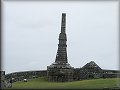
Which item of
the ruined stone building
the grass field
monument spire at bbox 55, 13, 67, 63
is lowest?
the grass field

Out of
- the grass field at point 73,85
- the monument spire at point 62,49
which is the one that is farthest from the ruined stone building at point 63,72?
the grass field at point 73,85

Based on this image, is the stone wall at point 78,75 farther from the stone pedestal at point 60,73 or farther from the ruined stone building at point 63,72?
the stone pedestal at point 60,73

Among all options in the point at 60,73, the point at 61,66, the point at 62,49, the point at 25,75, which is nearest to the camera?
the point at 60,73

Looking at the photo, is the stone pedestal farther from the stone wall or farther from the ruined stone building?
the stone wall

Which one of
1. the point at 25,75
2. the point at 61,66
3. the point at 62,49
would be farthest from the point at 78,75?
the point at 25,75

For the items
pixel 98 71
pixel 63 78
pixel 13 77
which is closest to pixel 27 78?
pixel 13 77

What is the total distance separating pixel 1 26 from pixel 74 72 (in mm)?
35622

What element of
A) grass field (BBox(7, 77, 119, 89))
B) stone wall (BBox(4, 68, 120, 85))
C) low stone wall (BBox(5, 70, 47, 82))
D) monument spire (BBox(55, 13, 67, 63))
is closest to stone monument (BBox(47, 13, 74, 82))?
monument spire (BBox(55, 13, 67, 63))

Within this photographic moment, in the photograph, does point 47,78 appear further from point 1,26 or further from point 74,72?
point 1,26

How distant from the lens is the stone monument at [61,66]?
54500mm

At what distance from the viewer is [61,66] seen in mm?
55156

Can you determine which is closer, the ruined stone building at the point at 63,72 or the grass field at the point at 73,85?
the grass field at the point at 73,85

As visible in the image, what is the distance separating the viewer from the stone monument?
54500mm

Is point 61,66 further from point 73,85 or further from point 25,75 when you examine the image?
point 73,85
